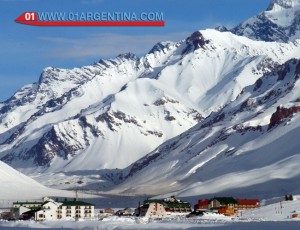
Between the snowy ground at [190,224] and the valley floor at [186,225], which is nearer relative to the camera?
the valley floor at [186,225]

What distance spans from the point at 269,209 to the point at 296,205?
814cm

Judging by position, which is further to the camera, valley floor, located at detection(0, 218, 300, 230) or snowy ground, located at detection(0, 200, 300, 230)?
snowy ground, located at detection(0, 200, 300, 230)

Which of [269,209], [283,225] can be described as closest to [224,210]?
[269,209]

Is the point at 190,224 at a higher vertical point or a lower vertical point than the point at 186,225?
higher

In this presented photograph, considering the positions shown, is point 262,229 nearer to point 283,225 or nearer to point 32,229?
point 283,225

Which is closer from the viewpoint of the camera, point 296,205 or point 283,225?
point 283,225

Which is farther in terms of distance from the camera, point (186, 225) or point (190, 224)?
point (190, 224)

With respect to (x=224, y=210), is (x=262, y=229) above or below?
below

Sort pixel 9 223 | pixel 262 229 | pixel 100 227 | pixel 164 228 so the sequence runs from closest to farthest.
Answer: pixel 262 229 → pixel 164 228 → pixel 100 227 → pixel 9 223

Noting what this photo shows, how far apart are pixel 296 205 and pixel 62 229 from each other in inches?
2817

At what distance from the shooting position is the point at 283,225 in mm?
118375

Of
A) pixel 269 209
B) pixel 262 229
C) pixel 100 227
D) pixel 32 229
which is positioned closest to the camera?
pixel 262 229

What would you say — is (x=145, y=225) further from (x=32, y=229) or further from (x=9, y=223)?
(x=9, y=223)

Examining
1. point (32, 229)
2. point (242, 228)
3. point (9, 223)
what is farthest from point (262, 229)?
point (9, 223)
